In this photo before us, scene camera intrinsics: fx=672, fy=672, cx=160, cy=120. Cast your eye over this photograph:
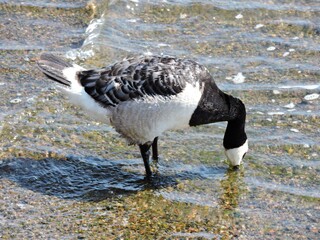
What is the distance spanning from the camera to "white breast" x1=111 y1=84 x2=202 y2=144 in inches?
273

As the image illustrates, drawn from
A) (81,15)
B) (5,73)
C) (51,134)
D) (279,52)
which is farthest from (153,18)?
(51,134)

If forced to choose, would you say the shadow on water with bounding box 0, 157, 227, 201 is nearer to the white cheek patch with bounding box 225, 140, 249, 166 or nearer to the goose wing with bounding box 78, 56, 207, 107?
the white cheek patch with bounding box 225, 140, 249, 166

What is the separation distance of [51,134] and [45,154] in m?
0.43

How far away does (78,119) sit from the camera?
836cm

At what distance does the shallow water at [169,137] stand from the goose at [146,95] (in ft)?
1.56

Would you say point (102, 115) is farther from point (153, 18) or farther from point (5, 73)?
point (153, 18)

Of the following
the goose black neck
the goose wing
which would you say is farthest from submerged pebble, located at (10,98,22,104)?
the goose black neck

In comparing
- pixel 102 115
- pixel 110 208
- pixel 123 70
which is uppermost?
pixel 123 70

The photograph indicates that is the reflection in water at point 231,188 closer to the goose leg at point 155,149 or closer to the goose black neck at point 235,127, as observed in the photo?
the goose black neck at point 235,127

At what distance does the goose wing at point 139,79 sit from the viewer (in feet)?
22.7

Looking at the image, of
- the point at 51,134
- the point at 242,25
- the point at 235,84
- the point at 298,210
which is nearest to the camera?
the point at 298,210

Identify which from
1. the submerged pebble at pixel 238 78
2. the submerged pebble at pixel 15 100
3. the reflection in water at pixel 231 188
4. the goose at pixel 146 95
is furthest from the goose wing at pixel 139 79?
the submerged pebble at pixel 238 78

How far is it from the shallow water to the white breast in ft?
2.02

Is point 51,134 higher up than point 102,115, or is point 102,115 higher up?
point 102,115
